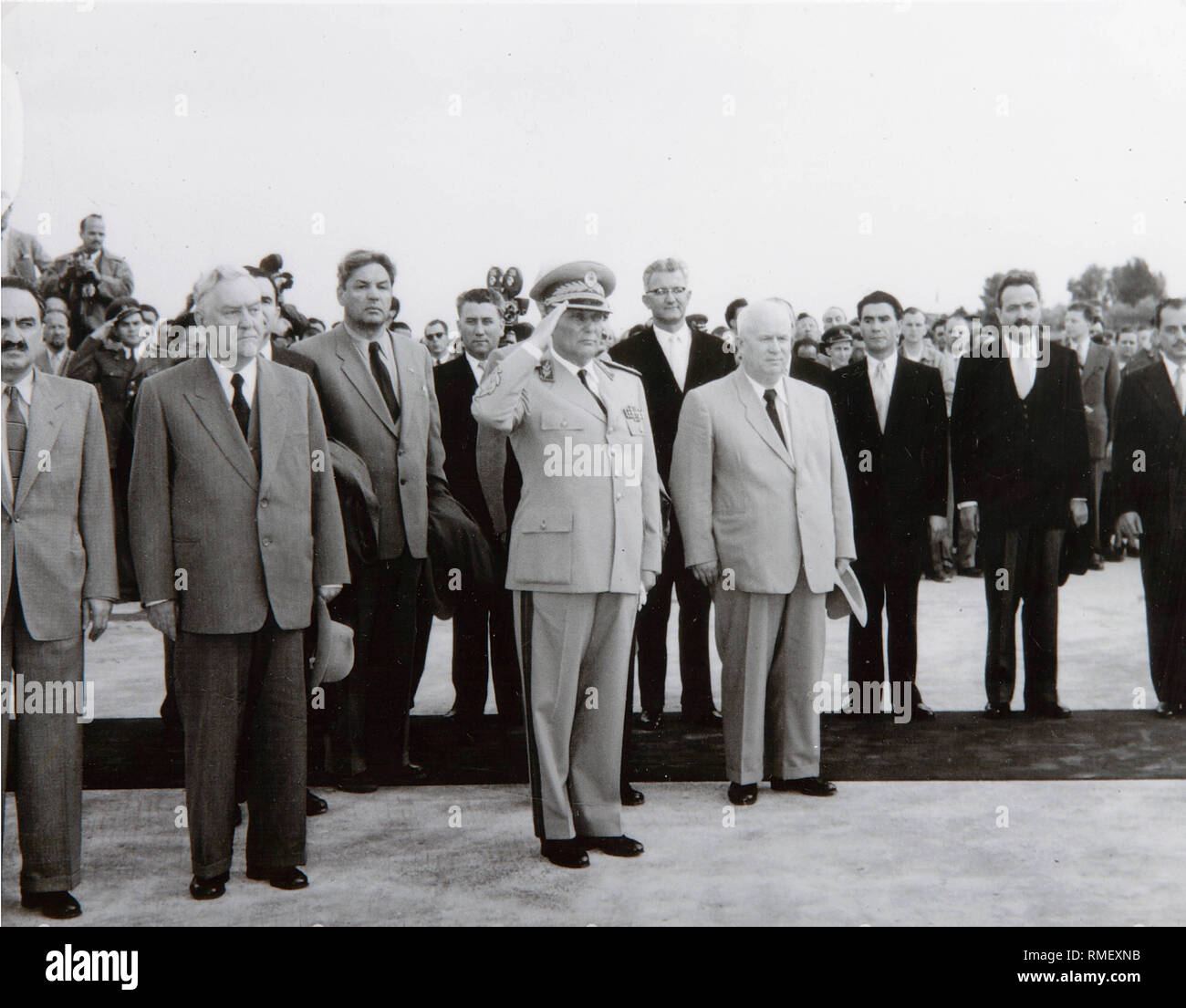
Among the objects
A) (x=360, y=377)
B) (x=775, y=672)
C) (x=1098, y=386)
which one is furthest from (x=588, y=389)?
(x=1098, y=386)

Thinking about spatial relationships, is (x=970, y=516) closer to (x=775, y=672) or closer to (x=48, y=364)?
(x=775, y=672)

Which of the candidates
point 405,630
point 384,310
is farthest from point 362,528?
point 384,310

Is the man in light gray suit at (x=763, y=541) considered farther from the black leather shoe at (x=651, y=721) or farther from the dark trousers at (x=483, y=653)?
the dark trousers at (x=483, y=653)

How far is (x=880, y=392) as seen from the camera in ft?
20.4

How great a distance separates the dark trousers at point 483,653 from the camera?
5.98 m

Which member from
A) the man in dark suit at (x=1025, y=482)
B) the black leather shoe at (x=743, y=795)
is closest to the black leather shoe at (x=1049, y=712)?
the man in dark suit at (x=1025, y=482)

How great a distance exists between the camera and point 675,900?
379cm

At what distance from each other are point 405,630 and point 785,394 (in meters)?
1.73

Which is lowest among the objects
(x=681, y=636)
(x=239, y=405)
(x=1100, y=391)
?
(x=681, y=636)

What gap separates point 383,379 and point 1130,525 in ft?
12.3

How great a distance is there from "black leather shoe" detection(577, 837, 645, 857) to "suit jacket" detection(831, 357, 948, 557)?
7.82 feet

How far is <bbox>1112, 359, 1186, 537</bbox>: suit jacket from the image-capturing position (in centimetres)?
642

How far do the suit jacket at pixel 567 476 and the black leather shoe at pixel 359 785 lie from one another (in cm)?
124
